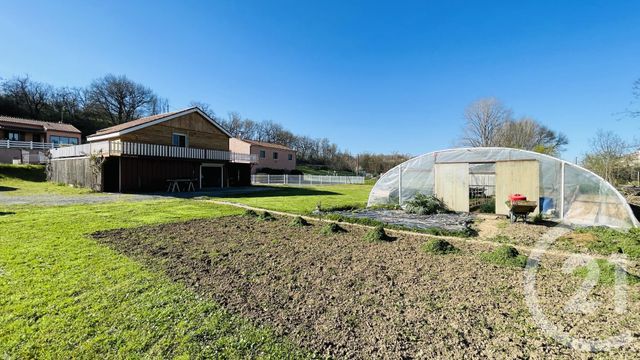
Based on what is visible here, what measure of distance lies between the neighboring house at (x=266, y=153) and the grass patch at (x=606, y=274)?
35259mm

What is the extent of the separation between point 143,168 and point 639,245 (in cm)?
2214

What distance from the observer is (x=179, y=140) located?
22.5 m

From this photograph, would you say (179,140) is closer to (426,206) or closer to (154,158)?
(154,158)

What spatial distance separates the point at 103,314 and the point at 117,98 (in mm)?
60637

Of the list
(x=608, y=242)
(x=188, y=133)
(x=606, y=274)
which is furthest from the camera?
(x=188, y=133)

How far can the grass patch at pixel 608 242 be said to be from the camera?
5614mm

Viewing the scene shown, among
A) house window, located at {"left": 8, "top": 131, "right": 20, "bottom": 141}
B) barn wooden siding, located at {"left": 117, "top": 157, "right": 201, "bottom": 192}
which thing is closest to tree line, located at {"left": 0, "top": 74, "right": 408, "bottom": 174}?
house window, located at {"left": 8, "top": 131, "right": 20, "bottom": 141}

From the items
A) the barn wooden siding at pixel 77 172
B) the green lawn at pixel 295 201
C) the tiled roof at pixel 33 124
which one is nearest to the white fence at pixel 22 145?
the tiled roof at pixel 33 124

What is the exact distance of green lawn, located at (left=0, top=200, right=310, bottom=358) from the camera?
8.43 ft

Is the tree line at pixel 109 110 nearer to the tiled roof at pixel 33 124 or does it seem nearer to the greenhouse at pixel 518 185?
the tiled roof at pixel 33 124

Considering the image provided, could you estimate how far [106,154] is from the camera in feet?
57.0
